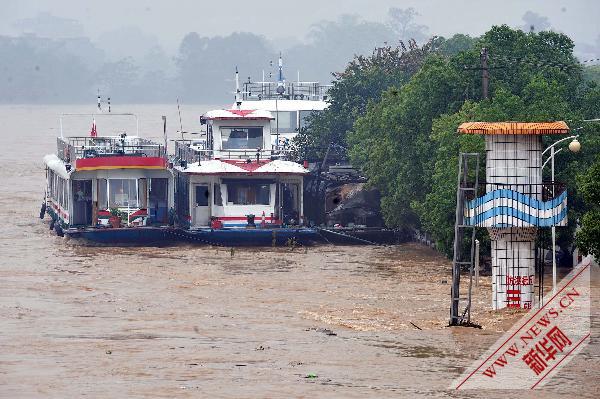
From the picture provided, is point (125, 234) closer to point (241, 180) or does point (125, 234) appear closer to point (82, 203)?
point (82, 203)

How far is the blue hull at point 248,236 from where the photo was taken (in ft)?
187

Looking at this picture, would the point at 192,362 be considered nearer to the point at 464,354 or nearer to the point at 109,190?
the point at 464,354

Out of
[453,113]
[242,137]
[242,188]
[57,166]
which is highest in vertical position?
[453,113]

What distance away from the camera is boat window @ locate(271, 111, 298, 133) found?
71250 millimetres

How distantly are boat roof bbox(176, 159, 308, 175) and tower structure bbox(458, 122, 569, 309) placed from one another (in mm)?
18488

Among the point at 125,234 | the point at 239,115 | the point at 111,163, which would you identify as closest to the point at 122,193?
the point at 111,163

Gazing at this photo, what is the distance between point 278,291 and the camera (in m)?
45.9

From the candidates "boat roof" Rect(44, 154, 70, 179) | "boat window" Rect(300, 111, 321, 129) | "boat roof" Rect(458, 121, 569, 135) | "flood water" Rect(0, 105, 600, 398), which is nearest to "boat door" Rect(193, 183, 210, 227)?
"flood water" Rect(0, 105, 600, 398)

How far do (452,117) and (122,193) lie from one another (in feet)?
42.4

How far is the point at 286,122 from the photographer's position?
7162 centimetres

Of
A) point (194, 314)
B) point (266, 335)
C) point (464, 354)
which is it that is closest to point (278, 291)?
point (194, 314)

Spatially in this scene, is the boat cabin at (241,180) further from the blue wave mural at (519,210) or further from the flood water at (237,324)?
the blue wave mural at (519,210)

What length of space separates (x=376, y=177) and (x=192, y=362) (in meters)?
26.5

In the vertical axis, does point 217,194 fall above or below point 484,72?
below
